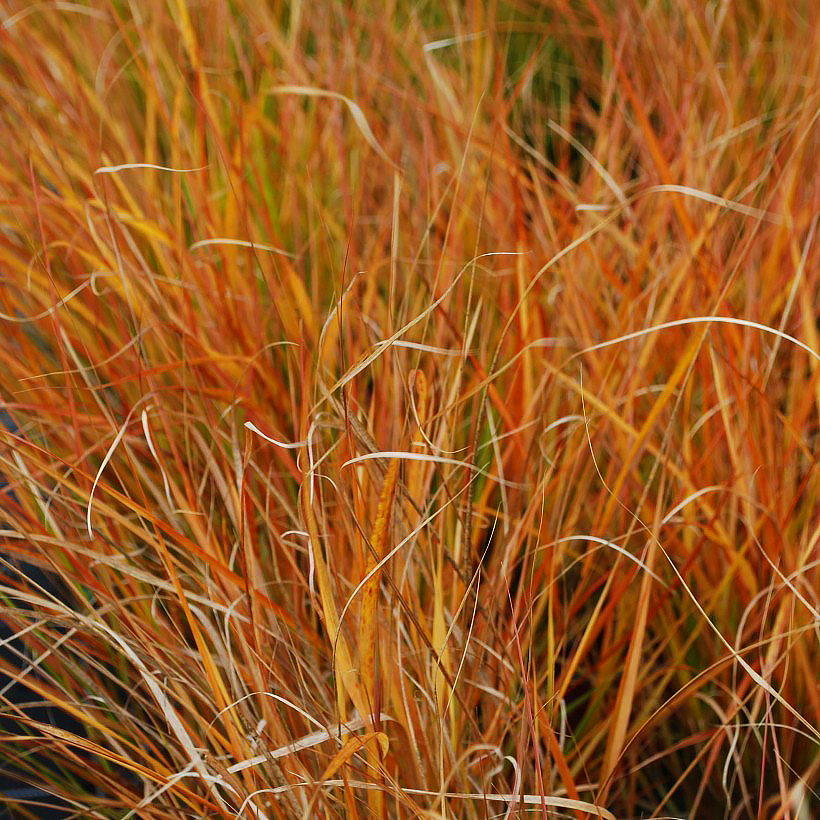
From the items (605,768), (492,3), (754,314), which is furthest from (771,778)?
(492,3)

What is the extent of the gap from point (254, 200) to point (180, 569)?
0.32 meters

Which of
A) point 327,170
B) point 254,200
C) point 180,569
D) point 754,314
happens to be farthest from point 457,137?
point 180,569

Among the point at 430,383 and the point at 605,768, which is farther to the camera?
the point at 430,383

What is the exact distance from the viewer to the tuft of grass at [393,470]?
17.9 inches

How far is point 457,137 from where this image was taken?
2.94ft

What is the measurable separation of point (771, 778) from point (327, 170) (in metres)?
0.65

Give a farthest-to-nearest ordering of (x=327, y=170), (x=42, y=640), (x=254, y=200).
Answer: (x=327, y=170), (x=254, y=200), (x=42, y=640)

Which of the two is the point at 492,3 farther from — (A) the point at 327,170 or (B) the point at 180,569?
(B) the point at 180,569

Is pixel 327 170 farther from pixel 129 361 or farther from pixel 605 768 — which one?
pixel 605 768

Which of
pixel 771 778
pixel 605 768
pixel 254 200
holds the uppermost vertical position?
pixel 254 200

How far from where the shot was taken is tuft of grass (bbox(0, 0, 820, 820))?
1.49ft

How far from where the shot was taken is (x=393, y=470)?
1.40 feet

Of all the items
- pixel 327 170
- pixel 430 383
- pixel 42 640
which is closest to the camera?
pixel 42 640

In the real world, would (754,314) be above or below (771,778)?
above
